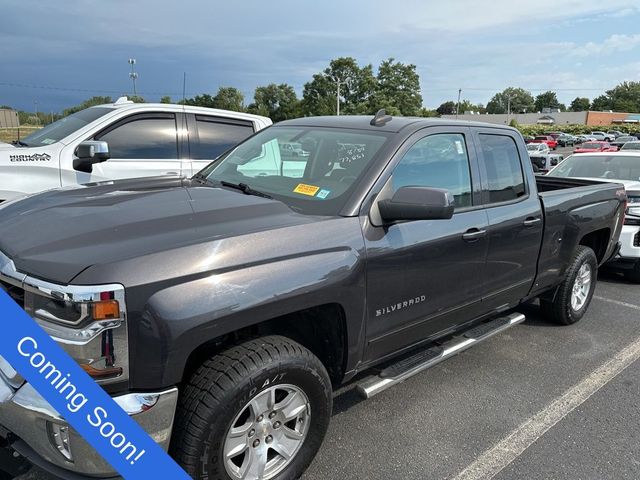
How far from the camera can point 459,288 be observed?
324 centimetres

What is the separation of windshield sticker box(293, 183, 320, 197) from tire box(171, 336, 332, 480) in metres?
0.87

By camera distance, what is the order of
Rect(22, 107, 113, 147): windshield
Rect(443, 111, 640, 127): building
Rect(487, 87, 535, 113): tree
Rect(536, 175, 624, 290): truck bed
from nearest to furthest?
Rect(536, 175, 624, 290): truck bed → Rect(22, 107, 113, 147): windshield → Rect(443, 111, 640, 127): building → Rect(487, 87, 535, 113): tree

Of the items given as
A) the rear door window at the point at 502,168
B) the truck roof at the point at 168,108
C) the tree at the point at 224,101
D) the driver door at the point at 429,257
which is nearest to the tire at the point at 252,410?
the driver door at the point at 429,257

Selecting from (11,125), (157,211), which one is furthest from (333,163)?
(11,125)

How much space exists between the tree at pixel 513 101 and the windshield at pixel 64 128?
145173 mm

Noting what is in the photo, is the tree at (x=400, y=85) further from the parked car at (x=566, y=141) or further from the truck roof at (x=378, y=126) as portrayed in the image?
the truck roof at (x=378, y=126)

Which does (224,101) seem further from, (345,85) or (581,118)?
(581,118)

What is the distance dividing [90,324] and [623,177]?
7.72 metres

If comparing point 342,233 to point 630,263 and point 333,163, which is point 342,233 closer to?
point 333,163

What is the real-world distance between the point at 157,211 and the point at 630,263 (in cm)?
608

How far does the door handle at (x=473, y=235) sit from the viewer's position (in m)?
3.19

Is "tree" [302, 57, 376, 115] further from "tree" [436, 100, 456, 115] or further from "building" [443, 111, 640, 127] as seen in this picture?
"tree" [436, 100, 456, 115]

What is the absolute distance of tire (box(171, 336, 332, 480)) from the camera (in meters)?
2.05

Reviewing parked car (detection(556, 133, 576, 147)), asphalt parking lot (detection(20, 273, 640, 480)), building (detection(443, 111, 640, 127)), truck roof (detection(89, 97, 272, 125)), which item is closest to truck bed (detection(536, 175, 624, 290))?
asphalt parking lot (detection(20, 273, 640, 480))
